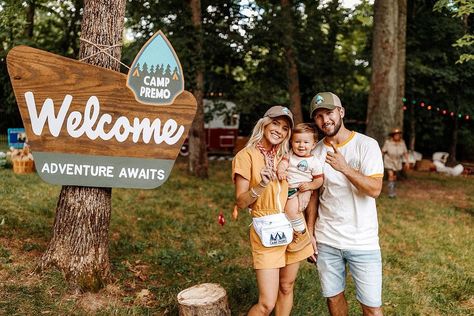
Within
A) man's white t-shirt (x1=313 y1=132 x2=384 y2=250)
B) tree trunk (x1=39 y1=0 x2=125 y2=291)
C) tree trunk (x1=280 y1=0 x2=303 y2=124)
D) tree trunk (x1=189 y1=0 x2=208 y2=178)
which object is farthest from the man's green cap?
tree trunk (x1=280 y1=0 x2=303 y2=124)

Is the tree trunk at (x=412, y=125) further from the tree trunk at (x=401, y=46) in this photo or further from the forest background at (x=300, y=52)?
the tree trunk at (x=401, y=46)

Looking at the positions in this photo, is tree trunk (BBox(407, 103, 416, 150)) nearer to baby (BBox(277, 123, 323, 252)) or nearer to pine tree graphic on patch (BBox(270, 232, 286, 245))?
baby (BBox(277, 123, 323, 252))

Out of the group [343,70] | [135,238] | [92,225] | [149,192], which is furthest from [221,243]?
[343,70]

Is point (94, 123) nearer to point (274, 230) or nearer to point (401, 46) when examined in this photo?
point (274, 230)

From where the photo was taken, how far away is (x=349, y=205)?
10.9 ft

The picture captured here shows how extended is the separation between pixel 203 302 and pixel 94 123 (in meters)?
1.69

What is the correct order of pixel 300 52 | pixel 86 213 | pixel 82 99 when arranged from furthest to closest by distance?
pixel 300 52 → pixel 86 213 → pixel 82 99

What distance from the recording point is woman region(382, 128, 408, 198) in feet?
33.4

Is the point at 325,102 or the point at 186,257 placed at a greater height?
the point at 325,102

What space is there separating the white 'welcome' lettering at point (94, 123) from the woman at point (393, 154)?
7.41 m

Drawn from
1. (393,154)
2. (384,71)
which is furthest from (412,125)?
(393,154)

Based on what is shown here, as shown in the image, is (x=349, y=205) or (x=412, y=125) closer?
(x=349, y=205)

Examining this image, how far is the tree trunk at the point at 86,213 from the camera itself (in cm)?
400

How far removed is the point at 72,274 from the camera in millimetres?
4043
